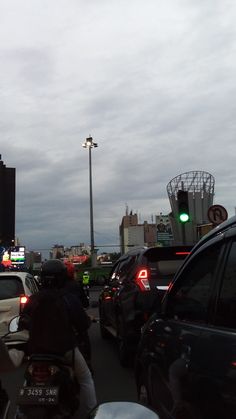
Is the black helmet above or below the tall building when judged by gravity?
below

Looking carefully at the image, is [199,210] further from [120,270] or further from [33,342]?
[33,342]

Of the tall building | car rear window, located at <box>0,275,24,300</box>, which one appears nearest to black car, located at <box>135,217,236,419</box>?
car rear window, located at <box>0,275,24,300</box>

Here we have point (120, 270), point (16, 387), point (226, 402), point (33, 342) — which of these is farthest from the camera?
point (120, 270)

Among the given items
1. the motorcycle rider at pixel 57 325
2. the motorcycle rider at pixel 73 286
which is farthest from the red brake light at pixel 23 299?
the motorcycle rider at pixel 57 325

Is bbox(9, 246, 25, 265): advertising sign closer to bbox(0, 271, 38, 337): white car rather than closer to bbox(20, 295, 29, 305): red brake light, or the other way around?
bbox(0, 271, 38, 337): white car

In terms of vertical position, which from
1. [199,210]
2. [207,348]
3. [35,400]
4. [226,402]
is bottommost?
[35,400]

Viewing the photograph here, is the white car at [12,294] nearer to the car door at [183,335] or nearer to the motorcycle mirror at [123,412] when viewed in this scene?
the car door at [183,335]

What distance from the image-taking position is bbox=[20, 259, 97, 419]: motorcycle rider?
4.45 meters

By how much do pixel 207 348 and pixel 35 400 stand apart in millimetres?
1798

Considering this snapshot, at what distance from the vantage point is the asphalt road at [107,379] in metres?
6.92

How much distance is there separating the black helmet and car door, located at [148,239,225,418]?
3.73 feet

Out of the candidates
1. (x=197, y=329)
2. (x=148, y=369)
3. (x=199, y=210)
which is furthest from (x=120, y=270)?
(x=199, y=210)

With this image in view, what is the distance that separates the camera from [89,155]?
154 ft

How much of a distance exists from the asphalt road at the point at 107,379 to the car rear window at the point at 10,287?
155 centimetres
